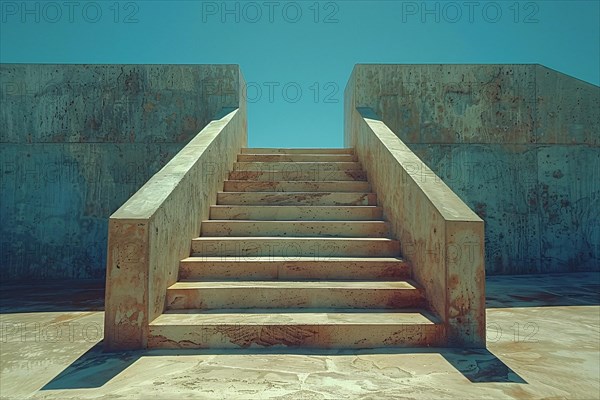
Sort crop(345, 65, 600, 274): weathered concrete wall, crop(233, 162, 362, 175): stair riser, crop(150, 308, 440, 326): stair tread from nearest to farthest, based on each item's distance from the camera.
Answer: crop(150, 308, 440, 326): stair tread < crop(233, 162, 362, 175): stair riser < crop(345, 65, 600, 274): weathered concrete wall

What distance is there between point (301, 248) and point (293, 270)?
0.39 m

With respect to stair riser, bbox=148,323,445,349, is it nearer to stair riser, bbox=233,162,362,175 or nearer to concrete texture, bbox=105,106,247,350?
concrete texture, bbox=105,106,247,350

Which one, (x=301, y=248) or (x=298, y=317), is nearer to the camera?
(x=298, y=317)

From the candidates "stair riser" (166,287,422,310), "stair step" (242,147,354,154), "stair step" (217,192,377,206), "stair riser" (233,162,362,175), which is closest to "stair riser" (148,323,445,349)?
"stair riser" (166,287,422,310)

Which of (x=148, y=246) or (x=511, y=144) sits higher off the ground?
(x=511, y=144)

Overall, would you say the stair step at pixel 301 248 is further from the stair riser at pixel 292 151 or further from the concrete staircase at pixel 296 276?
the stair riser at pixel 292 151

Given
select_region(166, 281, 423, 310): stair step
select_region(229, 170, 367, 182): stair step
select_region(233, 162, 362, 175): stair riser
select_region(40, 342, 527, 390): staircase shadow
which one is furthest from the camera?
→ select_region(233, 162, 362, 175): stair riser

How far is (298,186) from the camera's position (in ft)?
17.6

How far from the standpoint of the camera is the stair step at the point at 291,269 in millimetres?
3693

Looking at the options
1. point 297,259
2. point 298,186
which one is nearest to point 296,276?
point 297,259

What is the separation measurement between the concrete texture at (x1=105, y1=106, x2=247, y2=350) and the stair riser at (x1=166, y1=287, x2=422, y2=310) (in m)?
0.29

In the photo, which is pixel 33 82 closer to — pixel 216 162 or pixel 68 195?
pixel 68 195

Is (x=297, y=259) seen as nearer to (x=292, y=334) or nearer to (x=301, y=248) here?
(x=301, y=248)

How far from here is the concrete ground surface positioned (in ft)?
7.16
